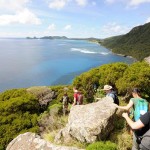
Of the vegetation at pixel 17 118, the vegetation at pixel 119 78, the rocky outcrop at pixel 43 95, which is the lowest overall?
the rocky outcrop at pixel 43 95

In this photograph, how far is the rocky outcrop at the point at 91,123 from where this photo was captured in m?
7.65

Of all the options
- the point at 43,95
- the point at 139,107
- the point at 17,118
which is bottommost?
the point at 43,95

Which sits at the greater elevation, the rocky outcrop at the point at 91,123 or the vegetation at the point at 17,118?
the rocky outcrop at the point at 91,123

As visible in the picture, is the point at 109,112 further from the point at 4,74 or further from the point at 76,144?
the point at 4,74

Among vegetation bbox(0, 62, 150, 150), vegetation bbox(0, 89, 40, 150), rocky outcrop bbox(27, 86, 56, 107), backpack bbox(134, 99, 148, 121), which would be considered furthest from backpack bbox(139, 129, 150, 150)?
rocky outcrop bbox(27, 86, 56, 107)

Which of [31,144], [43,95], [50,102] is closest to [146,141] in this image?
[31,144]

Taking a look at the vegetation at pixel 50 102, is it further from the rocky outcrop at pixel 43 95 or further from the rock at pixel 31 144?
the rock at pixel 31 144

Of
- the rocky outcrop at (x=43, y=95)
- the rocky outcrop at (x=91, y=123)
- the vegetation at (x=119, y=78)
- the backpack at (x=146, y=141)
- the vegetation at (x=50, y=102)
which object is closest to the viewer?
the backpack at (x=146, y=141)

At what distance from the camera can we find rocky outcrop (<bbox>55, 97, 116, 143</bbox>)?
7648 mm

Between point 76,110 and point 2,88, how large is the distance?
47.0 m

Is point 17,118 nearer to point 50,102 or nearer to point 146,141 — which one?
point 50,102

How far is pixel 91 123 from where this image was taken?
7.79 meters

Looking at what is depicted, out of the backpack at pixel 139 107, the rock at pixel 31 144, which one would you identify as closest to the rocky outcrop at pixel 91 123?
the rock at pixel 31 144

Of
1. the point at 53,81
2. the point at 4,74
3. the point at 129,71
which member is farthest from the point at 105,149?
the point at 4,74
